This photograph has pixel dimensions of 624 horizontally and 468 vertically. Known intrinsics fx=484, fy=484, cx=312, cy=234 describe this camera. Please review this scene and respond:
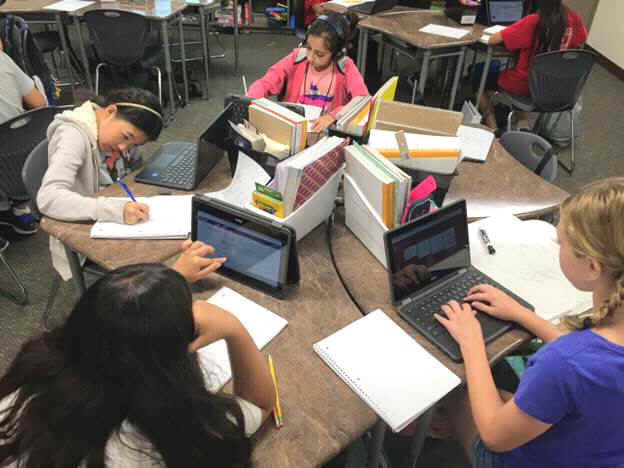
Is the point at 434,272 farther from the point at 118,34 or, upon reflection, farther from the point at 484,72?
the point at 118,34

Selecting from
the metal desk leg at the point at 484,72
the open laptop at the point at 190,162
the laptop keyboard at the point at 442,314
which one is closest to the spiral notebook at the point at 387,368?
the laptop keyboard at the point at 442,314

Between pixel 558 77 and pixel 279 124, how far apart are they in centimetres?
235

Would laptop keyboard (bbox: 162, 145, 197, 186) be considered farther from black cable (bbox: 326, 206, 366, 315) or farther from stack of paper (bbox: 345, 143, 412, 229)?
stack of paper (bbox: 345, 143, 412, 229)

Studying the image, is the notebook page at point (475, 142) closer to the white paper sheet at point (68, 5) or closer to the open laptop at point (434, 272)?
the open laptop at point (434, 272)

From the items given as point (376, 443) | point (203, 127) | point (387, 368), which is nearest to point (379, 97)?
point (387, 368)

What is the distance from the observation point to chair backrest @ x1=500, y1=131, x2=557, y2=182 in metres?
2.07

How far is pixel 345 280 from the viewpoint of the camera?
142 cm

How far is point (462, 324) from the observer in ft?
4.07

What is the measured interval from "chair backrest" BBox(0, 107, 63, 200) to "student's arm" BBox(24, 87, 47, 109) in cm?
55

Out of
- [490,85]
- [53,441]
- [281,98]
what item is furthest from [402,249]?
[490,85]

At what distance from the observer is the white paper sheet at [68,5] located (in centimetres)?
380

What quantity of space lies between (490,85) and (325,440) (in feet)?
12.0

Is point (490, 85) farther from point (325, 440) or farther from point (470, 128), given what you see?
point (325, 440)

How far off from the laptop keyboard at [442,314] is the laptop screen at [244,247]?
36cm
